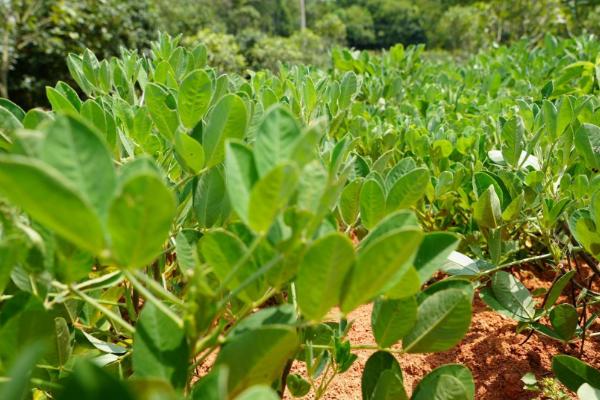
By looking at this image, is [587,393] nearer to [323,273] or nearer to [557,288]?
[557,288]

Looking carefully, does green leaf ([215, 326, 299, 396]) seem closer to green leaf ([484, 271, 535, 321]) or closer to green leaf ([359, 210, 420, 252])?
green leaf ([359, 210, 420, 252])

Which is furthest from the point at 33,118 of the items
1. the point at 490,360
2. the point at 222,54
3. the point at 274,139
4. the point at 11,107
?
the point at 222,54

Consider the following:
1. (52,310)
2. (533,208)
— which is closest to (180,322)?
(52,310)

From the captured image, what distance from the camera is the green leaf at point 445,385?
559 millimetres

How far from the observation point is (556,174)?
107cm

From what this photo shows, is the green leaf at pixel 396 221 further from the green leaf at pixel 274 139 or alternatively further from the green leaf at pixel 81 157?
the green leaf at pixel 81 157

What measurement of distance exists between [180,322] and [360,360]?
2.79 ft

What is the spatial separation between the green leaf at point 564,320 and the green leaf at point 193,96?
0.61 m

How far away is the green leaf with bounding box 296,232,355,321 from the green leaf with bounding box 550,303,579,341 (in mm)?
535

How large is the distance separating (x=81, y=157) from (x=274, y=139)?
162 mm

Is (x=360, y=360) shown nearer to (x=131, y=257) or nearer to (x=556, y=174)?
(x=556, y=174)

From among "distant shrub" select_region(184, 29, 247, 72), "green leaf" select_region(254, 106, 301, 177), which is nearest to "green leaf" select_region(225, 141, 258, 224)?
"green leaf" select_region(254, 106, 301, 177)

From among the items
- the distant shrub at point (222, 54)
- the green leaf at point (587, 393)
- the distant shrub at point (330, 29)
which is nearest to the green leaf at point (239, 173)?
the green leaf at point (587, 393)

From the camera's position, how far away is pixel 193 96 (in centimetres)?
69
